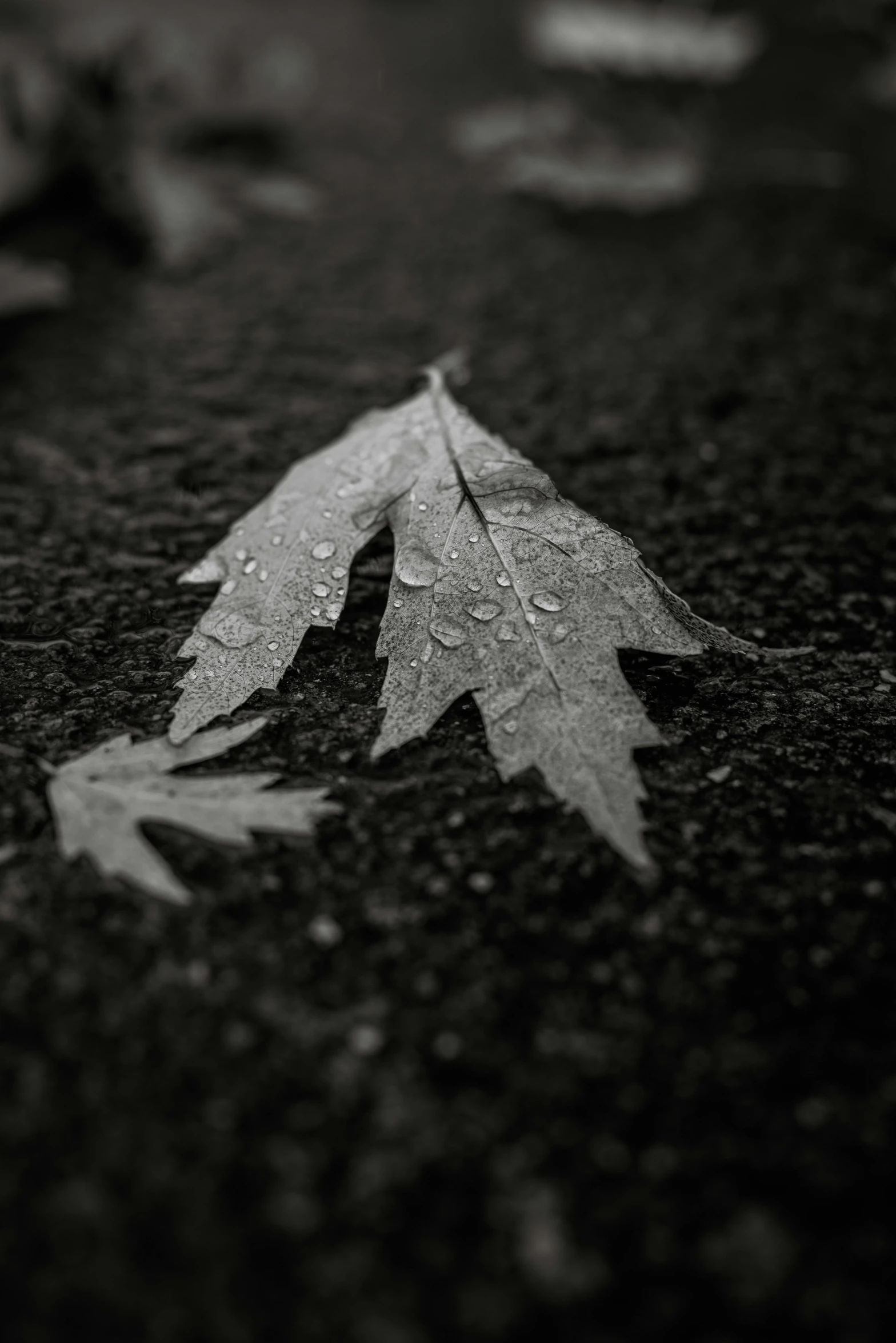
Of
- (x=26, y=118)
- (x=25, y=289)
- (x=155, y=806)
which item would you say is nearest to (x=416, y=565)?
(x=155, y=806)

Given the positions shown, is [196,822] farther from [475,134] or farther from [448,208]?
[475,134]

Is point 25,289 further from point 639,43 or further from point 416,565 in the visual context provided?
point 639,43

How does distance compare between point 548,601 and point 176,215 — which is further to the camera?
point 176,215

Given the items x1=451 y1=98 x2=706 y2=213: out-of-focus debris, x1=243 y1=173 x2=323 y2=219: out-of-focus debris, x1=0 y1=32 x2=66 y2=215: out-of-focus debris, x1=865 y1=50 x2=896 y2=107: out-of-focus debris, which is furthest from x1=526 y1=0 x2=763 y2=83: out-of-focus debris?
x1=0 y1=32 x2=66 y2=215: out-of-focus debris

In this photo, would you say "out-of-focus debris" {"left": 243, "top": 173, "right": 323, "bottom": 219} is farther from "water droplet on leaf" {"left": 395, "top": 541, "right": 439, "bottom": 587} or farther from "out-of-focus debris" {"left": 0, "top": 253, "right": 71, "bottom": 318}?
"water droplet on leaf" {"left": 395, "top": 541, "right": 439, "bottom": 587}

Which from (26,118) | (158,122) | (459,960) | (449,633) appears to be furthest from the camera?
(158,122)

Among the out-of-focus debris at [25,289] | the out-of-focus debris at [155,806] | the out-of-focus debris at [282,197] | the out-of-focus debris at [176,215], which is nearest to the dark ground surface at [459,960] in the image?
the out-of-focus debris at [155,806]

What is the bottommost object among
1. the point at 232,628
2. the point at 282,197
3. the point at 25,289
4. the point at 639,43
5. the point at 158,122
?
the point at 232,628

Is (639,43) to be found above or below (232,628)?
above
